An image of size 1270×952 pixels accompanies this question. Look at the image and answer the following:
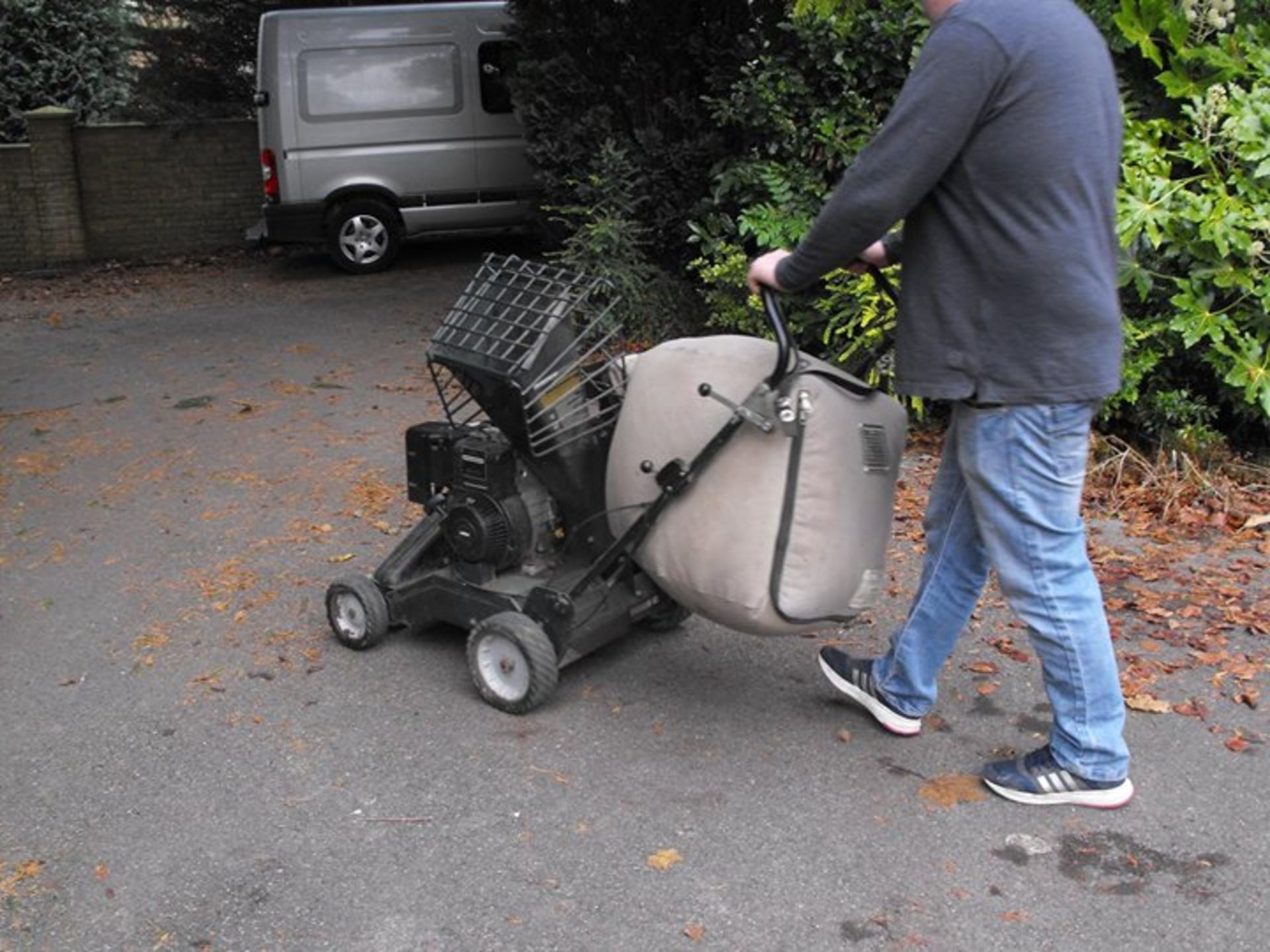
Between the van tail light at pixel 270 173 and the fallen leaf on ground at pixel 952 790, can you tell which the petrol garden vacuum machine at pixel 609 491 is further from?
the van tail light at pixel 270 173

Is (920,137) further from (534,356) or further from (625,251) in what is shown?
(625,251)

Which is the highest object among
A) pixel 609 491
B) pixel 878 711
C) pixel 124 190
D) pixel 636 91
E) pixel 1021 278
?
pixel 1021 278

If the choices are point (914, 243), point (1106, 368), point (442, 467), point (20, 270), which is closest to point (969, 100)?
point (914, 243)

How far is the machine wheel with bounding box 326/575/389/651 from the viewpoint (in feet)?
14.5

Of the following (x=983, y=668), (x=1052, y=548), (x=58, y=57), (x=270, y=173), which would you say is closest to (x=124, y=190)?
(x=58, y=57)

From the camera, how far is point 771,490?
11.3 ft

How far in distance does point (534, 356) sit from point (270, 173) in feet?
31.0

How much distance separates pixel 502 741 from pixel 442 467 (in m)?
0.90

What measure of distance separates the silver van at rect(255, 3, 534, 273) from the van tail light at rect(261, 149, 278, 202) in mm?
12

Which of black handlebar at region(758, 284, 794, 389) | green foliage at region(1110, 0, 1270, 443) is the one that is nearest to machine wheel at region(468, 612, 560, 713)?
black handlebar at region(758, 284, 794, 389)

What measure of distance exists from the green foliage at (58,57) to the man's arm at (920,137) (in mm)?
12711

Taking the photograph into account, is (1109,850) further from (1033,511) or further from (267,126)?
(267,126)

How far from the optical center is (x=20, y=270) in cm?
1346

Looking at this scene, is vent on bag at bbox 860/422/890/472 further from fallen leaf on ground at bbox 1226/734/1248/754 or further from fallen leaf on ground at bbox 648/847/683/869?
fallen leaf on ground at bbox 1226/734/1248/754
